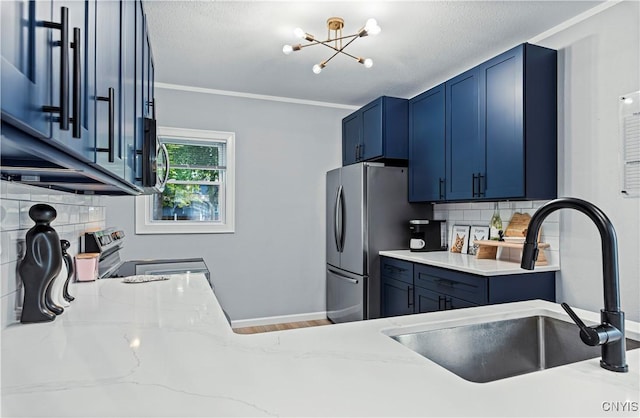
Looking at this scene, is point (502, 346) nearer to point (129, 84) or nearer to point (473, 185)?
point (129, 84)

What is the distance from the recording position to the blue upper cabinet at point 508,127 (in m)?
2.56

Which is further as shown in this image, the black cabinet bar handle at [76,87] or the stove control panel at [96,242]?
the stove control panel at [96,242]

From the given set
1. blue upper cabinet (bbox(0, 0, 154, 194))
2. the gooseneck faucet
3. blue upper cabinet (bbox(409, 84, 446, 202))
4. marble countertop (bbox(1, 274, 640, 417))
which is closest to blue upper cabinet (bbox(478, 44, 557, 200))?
blue upper cabinet (bbox(409, 84, 446, 202))

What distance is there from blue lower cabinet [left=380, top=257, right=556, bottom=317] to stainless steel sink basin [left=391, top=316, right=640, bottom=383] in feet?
3.75

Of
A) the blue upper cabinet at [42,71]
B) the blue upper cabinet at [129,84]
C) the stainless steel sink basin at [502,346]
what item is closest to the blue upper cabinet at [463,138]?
the stainless steel sink basin at [502,346]

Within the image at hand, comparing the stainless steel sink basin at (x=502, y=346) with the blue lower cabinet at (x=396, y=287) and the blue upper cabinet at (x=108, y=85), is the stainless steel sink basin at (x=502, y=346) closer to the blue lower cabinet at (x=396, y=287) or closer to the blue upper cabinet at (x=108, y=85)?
the blue upper cabinet at (x=108, y=85)

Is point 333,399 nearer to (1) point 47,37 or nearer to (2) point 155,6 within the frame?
(1) point 47,37

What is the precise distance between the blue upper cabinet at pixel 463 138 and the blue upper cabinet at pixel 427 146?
90 millimetres

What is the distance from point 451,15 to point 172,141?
2789 mm

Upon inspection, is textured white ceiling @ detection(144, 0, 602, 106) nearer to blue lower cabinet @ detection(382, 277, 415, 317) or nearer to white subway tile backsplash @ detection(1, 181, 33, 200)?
white subway tile backsplash @ detection(1, 181, 33, 200)

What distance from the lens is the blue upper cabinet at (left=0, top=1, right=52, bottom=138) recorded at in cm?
46

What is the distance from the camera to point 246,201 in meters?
4.12

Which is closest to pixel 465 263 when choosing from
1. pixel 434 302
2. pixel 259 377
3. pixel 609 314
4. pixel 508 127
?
pixel 434 302

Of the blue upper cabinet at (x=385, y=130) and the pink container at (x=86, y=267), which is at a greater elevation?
the blue upper cabinet at (x=385, y=130)
